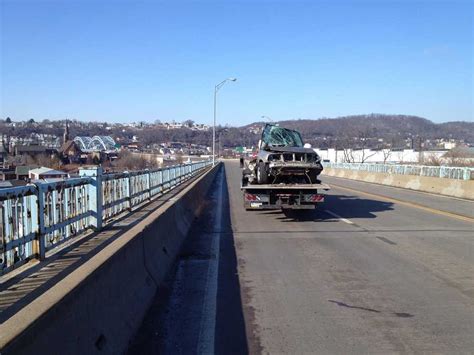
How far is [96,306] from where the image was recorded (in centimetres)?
456

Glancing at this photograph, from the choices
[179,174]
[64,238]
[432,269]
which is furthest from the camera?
[179,174]

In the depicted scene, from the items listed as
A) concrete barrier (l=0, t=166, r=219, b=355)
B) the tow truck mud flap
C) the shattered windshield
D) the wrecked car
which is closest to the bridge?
concrete barrier (l=0, t=166, r=219, b=355)

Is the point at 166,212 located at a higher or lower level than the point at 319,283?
higher

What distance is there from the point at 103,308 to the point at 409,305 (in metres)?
3.90

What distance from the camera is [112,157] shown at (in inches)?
1155

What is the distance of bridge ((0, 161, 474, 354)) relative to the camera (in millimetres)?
4609

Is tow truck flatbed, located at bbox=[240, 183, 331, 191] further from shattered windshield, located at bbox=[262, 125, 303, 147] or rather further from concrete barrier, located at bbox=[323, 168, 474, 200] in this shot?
concrete barrier, located at bbox=[323, 168, 474, 200]

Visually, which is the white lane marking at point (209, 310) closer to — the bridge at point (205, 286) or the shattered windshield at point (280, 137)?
the bridge at point (205, 286)

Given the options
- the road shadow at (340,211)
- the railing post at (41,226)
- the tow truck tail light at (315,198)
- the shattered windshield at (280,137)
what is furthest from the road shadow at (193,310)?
the shattered windshield at (280,137)

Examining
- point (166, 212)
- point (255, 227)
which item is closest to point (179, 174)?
point (255, 227)

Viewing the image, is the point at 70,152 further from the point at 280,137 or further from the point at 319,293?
the point at 319,293

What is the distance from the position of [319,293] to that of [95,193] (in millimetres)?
4197

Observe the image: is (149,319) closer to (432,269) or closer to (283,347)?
(283,347)

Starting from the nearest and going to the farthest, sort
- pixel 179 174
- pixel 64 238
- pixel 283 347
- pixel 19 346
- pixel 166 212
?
pixel 19 346 → pixel 283 347 → pixel 64 238 → pixel 166 212 → pixel 179 174
